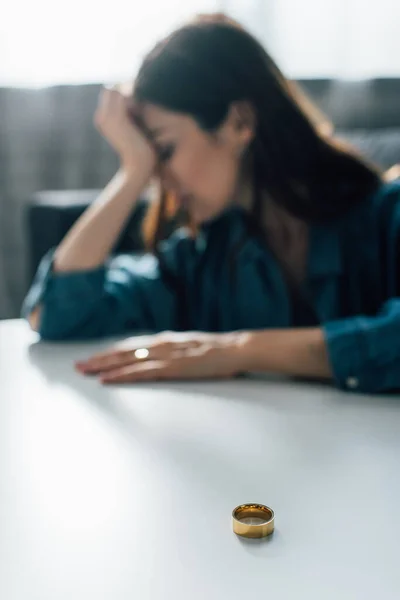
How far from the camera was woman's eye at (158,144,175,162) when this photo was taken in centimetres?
112

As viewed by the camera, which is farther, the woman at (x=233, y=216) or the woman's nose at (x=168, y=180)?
the woman's nose at (x=168, y=180)

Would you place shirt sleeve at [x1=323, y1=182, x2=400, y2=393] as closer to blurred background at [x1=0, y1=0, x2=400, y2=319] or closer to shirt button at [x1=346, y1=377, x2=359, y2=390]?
shirt button at [x1=346, y1=377, x2=359, y2=390]

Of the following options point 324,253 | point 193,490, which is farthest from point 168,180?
point 193,490

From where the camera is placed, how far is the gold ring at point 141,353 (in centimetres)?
85

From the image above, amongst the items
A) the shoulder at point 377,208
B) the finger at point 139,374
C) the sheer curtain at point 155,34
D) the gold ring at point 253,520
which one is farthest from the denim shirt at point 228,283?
the sheer curtain at point 155,34

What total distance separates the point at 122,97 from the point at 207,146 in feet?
0.68

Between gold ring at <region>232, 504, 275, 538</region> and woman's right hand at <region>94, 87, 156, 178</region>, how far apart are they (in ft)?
2.67

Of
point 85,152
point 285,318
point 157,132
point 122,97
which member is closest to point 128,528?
point 285,318

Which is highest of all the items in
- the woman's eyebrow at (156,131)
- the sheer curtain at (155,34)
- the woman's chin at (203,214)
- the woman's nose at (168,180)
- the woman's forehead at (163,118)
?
the sheer curtain at (155,34)

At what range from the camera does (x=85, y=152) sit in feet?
7.46

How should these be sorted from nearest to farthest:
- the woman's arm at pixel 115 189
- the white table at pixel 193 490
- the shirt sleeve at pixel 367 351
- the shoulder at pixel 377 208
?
1. the white table at pixel 193 490
2. the shirt sleeve at pixel 367 351
3. the shoulder at pixel 377 208
4. the woman's arm at pixel 115 189

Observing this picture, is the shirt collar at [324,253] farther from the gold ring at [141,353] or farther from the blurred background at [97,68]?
the blurred background at [97,68]

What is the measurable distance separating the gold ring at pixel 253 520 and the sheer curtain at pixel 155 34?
1.86 metres

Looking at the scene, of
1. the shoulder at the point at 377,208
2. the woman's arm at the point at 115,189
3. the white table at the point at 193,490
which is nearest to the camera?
the white table at the point at 193,490
